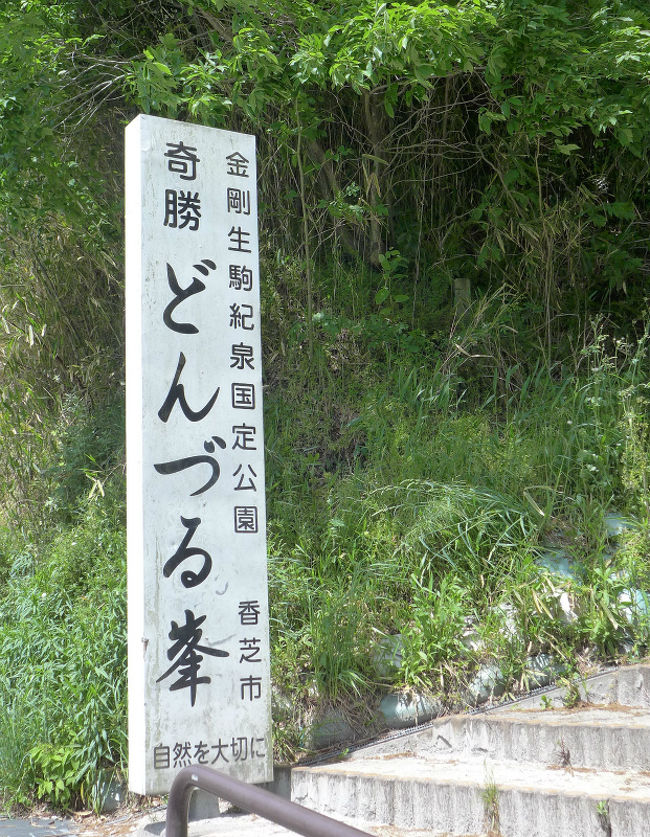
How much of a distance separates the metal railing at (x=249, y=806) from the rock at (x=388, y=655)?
6.60ft

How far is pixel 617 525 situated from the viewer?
15.1 feet

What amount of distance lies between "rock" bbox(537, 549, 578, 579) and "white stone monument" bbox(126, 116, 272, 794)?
163 centimetres

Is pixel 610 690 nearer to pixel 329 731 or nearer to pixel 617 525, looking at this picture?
pixel 617 525

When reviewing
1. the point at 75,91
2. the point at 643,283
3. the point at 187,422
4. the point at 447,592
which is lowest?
the point at 447,592

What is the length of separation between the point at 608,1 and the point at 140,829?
5.69 m

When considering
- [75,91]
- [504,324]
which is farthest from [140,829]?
[75,91]

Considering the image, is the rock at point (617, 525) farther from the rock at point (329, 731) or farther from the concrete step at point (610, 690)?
the rock at point (329, 731)

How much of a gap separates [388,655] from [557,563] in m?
1.06

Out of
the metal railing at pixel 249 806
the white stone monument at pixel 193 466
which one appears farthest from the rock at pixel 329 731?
the metal railing at pixel 249 806

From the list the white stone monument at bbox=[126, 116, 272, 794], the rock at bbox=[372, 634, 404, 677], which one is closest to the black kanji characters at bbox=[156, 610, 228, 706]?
the white stone monument at bbox=[126, 116, 272, 794]

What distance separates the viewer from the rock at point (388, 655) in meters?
4.09

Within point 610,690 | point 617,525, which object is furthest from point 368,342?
point 610,690

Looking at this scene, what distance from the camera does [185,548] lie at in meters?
3.50

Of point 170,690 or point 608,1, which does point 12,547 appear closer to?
point 170,690
